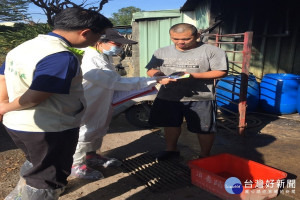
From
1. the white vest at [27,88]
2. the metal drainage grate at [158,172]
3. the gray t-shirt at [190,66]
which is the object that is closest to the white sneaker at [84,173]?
the metal drainage grate at [158,172]

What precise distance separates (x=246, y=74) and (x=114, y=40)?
2429mm

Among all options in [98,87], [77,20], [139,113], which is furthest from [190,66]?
[139,113]

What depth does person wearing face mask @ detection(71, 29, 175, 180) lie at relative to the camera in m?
2.74

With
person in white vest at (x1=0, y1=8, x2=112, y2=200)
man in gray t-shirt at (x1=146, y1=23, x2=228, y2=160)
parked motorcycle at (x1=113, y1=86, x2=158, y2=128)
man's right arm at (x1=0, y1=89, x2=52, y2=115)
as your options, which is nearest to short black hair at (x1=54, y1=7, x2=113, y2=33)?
person in white vest at (x1=0, y1=8, x2=112, y2=200)

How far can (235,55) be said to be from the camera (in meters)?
7.13

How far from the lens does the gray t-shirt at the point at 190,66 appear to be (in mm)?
3203

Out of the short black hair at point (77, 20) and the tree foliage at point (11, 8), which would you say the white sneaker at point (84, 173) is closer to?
the short black hair at point (77, 20)

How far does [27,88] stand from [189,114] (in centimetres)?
213

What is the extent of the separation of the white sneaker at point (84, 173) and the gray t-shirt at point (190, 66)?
124 centimetres

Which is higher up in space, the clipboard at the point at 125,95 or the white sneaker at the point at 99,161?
the clipboard at the point at 125,95

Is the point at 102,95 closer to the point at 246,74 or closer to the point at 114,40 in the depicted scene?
the point at 114,40

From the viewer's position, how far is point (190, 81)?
3.33 meters

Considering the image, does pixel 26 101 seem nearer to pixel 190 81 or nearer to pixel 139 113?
pixel 190 81

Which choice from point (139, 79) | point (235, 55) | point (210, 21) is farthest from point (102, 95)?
point (235, 55)
